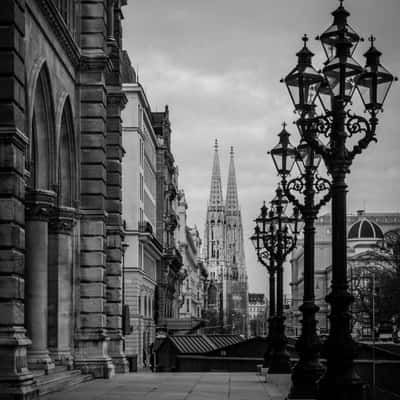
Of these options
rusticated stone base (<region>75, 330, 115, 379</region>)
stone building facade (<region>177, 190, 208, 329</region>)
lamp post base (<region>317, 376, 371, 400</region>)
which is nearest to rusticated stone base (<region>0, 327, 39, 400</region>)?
lamp post base (<region>317, 376, 371, 400</region>)

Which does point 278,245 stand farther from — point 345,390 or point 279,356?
point 345,390

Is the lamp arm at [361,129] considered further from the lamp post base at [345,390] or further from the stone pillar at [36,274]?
the stone pillar at [36,274]

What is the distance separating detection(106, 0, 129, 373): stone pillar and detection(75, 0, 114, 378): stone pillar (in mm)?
4085

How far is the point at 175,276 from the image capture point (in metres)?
116

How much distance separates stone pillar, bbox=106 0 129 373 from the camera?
1484 inches

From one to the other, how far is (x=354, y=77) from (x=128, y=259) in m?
60.6

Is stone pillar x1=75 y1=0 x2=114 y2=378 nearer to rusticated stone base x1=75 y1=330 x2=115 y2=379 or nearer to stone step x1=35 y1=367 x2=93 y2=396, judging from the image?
rusticated stone base x1=75 y1=330 x2=115 y2=379

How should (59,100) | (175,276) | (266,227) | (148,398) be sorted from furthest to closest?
(175,276)
(266,227)
(59,100)
(148,398)

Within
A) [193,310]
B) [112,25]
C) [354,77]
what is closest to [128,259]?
[112,25]

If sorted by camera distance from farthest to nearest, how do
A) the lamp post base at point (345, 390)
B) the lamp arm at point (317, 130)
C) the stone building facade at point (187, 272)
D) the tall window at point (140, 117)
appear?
the stone building facade at point (187, 272) → the tall window at point (140, 117) → the lamp arm at point (317, 130) → the lamp post base at point (345, 390)

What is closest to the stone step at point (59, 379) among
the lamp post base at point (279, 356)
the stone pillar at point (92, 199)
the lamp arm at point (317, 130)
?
the stone pillar at point (92, 199)

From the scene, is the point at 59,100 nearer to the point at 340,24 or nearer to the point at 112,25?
the point at 112,25

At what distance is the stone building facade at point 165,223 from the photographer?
3932 inches

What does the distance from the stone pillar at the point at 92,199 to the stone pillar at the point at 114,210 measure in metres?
4.09
